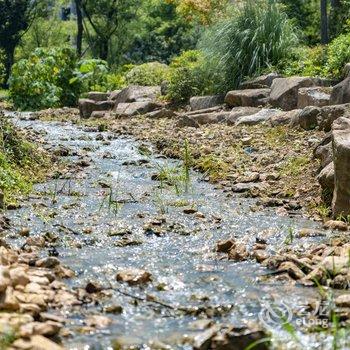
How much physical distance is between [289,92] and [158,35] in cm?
2773

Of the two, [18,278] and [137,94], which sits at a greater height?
[137,94]

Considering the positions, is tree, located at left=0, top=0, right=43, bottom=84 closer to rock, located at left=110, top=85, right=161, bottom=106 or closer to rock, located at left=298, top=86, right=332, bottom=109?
rock, located at left=110, top=85, right=161, bottom=106

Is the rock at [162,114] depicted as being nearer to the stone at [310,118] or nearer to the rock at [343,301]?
the stone at [310,118]

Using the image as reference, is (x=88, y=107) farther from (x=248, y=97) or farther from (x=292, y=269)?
(x=292, y=269)

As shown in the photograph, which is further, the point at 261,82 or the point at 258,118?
the point at 261,82

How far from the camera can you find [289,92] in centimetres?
1305

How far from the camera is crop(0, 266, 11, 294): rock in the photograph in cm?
386

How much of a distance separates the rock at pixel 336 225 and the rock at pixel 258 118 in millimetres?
5857

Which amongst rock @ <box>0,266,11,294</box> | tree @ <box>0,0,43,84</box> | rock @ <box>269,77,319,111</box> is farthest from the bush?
tree @ <box>0,0,43,84</box>

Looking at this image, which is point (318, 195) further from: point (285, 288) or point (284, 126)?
point (284, 126)

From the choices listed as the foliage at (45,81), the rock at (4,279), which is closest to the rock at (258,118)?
the rock at (4,279)

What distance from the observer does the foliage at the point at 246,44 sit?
51.3 feet

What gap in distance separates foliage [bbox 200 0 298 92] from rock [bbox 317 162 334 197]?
854 cm

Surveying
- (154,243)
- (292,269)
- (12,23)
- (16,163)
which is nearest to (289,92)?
(16,163)
